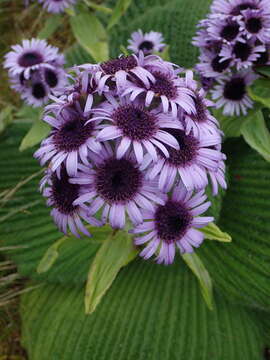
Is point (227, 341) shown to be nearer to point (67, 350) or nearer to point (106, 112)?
point (67, 350)

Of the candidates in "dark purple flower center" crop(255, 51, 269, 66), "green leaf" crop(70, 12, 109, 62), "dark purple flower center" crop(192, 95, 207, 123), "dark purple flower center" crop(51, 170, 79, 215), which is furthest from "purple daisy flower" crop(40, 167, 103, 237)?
"green leaf" crop(70, 12, 109, 62)

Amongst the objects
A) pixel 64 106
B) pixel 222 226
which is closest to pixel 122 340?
pixel 222 226

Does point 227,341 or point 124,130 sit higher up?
point 124,130

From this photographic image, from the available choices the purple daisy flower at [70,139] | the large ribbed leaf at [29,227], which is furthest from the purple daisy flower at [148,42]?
the purple daisy flower at [70,139]

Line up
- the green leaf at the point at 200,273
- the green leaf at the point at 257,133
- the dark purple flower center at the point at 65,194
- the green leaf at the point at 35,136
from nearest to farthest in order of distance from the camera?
the dark purple flower center at the point at 65,194
the green leaf at the point at 200,273
the green leaf at the point at 257,133
the green leaf at the point at 35,136

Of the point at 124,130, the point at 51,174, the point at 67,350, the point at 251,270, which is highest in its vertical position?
the point at 124,130

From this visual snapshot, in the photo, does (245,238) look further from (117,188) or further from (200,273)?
(117,188)

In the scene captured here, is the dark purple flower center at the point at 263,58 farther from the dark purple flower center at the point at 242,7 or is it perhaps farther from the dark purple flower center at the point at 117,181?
the dark purple flower center at the point at 117,181
